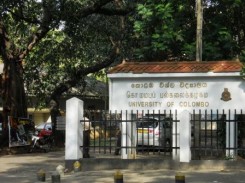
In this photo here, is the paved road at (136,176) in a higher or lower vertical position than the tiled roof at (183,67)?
lower

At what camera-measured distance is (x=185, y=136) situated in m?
13.6

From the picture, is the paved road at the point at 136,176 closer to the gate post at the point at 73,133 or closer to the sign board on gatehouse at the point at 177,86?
the gate post at the point at 73,133

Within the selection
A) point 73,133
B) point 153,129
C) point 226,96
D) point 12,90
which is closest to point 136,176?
point 73,133

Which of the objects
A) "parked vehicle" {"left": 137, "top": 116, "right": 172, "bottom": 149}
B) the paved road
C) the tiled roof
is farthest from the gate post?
"parked vehicle" {"left": 137, "top": 116, "right": 172, "bottom": 149}

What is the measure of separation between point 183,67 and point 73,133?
12.0ft

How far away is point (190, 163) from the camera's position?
44.5ft

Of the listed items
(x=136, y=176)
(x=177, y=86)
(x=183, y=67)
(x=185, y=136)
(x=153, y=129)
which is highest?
(x=183, y=67)

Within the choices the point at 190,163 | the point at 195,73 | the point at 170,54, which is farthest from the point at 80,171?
the point at 170,54

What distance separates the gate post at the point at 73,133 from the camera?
13.9 m

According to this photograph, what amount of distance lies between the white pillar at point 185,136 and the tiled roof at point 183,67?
4.58 feet

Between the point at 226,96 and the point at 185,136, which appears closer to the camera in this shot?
the point at 185,136

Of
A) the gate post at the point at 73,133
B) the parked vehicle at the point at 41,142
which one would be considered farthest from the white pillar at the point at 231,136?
the parked vehicle at the point at 41,142

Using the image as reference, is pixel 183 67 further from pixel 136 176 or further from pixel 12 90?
pixel 12 90

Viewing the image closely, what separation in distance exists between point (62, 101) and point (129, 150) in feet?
94.6
